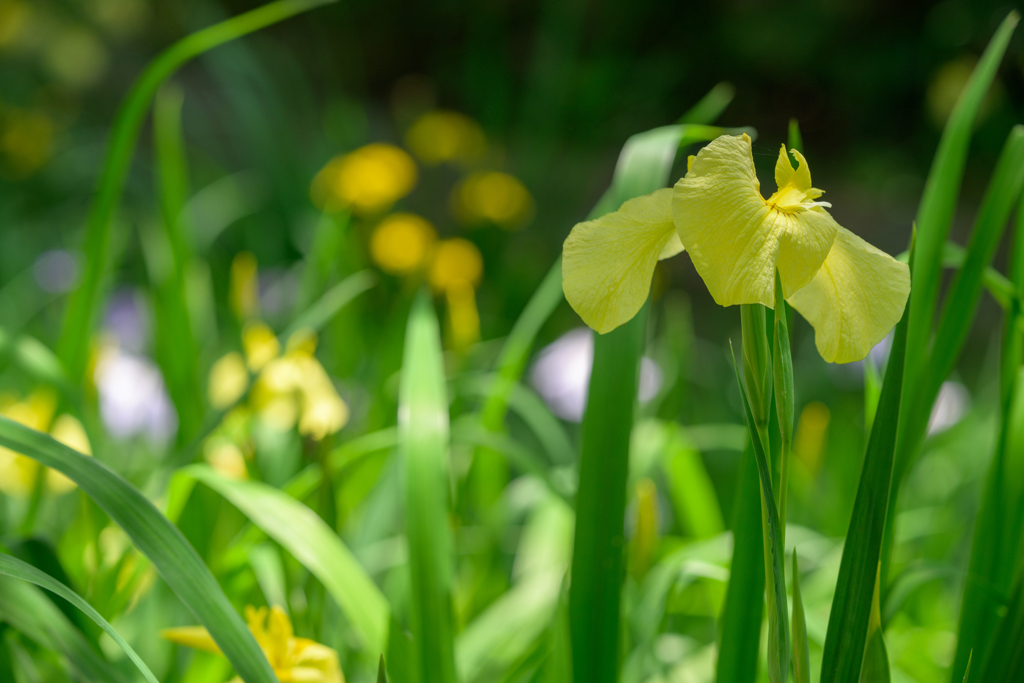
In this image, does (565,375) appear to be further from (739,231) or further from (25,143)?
(25,143)

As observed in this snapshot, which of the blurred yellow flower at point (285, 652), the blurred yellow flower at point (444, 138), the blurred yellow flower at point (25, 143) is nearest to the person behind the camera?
the blurred yellow flower at point (285, 652)

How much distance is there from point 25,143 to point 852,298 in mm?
2190

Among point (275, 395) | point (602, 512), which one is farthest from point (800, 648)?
point (275, 395)

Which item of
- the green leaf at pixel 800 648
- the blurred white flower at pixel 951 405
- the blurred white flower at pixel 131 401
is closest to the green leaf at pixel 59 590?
the green leaf at pixel 800 648

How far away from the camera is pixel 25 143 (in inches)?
71.2

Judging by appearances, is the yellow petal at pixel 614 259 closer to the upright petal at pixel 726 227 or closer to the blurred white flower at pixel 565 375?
the upright petal at pixel 726 227

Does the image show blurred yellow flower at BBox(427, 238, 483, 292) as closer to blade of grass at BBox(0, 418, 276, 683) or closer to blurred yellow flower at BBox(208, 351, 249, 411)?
blurred yellow flower at BBox(208, 351, 249, 411)

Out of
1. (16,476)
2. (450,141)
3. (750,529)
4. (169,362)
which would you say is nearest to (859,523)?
(750,529)

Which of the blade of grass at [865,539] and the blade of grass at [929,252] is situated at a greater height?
the blade of grass at [929,252]

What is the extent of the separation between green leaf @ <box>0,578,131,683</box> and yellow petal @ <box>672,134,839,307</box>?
30 centimetres

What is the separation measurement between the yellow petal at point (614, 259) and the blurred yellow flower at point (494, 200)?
1.30 metres

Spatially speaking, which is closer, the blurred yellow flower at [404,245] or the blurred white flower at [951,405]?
the blurred white flower at [951,405]

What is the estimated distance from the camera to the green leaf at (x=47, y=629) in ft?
0.95

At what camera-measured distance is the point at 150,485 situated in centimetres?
49
